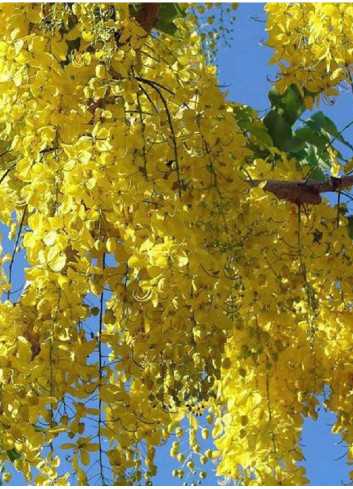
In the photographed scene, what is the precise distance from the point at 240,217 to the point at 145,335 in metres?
0.31

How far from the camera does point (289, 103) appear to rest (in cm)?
307

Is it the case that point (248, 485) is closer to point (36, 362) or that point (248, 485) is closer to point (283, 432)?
point (283, 432)

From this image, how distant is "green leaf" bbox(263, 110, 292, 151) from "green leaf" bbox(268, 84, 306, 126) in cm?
3

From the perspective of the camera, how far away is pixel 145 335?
2.10 meters

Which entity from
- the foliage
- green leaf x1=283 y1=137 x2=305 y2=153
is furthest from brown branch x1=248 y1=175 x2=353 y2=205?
green leaf x1=283 y1=137 x2=305 y2=153

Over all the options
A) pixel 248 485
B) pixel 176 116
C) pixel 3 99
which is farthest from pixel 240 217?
pixel 248 485

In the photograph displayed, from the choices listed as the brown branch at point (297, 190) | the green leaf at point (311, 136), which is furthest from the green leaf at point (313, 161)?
the brown branch at point (297, 190)

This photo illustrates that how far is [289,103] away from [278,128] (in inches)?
3.3

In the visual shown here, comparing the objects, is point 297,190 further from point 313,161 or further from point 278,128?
point 313,161

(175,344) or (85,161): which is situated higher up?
(85,161)

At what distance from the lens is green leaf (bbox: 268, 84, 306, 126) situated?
120 inches

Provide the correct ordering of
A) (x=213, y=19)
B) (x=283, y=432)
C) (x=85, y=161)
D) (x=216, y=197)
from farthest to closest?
(x=213, y=19), (x=283, y=432), (x=216, y=197), (x=85, y=161)

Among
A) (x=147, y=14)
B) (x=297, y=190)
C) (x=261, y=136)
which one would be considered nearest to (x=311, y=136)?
(x=261, y=136)

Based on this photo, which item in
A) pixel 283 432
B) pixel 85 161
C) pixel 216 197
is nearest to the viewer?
pixel 85 161
